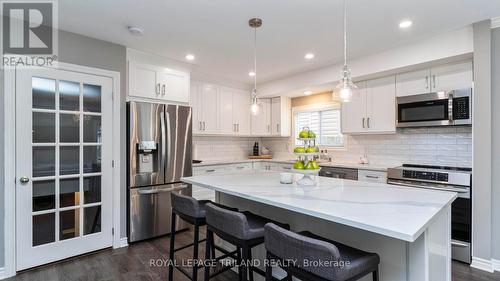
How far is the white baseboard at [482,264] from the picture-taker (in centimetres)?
249

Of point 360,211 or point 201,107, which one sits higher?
point 201,107

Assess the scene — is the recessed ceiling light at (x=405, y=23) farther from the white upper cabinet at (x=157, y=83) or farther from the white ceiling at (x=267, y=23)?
the white upper cabinet at (x=157, y=83)

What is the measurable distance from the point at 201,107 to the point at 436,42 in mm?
3382

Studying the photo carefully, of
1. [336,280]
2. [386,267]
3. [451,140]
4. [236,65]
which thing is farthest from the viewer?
[236,65]

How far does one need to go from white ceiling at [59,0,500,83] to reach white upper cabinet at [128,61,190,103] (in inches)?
A: 9.9

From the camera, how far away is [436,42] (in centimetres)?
287

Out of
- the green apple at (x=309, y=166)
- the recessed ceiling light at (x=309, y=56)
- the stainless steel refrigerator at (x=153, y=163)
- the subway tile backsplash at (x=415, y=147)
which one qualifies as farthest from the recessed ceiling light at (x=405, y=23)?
the stainless steel refrigerator at (x=153, y=163)

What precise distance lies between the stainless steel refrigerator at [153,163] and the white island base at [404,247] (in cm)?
207

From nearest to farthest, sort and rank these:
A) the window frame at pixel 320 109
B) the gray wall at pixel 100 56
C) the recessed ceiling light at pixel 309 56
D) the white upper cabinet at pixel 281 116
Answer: the gray wall at pixel 100 56 → the recessed ceiling light at pixel 309 56 → the window frame at pixel 320 109 → the white upper cabinet at pixel 281 116

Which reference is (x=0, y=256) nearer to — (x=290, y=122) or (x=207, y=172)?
(x=207, y=172)

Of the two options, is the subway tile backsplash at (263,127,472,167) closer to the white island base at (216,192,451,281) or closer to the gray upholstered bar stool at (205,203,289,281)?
the white island base at (216,192,451,281)

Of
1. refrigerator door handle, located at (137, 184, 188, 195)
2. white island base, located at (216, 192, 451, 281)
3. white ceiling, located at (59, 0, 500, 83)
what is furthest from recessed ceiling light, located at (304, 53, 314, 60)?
refrigerator door handle, located at (137, 184, 188, 195)

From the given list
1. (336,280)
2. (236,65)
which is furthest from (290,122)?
(336,280)

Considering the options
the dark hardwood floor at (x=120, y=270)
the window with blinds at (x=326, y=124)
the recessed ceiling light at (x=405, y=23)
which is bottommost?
the dark hardwood floor at (x=120, y=270)
